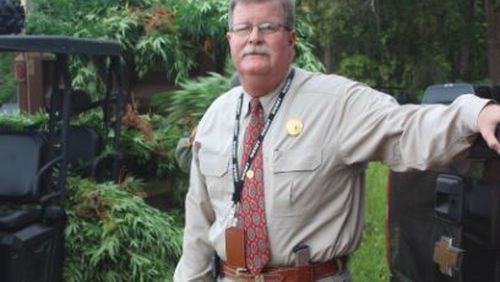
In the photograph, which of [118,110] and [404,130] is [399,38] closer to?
[118,110]

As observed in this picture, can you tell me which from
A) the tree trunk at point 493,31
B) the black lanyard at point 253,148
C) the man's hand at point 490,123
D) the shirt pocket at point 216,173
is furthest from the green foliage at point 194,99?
the tree trunk at point 493,31

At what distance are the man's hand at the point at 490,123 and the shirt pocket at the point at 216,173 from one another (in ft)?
3.09

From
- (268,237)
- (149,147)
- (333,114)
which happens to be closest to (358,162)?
(333,114)

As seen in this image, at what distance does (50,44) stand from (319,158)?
288 centimetres

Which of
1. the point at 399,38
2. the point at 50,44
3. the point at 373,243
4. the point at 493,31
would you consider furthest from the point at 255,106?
the point at 399,38

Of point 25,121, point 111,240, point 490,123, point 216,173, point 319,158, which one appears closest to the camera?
point 490,123

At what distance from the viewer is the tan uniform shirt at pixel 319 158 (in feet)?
8.58

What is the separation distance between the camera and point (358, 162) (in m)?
2.72

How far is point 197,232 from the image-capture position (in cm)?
321

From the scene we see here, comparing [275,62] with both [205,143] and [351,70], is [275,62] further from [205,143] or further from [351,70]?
[351,70]

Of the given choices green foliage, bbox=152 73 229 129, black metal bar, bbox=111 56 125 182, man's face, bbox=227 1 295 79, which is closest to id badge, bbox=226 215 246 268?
man's face, bbox=227 1 295 79

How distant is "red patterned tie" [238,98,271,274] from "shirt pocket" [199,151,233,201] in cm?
9

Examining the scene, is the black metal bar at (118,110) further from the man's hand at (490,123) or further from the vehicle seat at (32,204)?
the man's hand at (490,123)

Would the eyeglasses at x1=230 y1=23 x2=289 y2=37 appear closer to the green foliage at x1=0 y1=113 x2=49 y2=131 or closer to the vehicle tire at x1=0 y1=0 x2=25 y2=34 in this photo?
the vehicle tire at x1=0 y1=0 x2=25 y2=34
